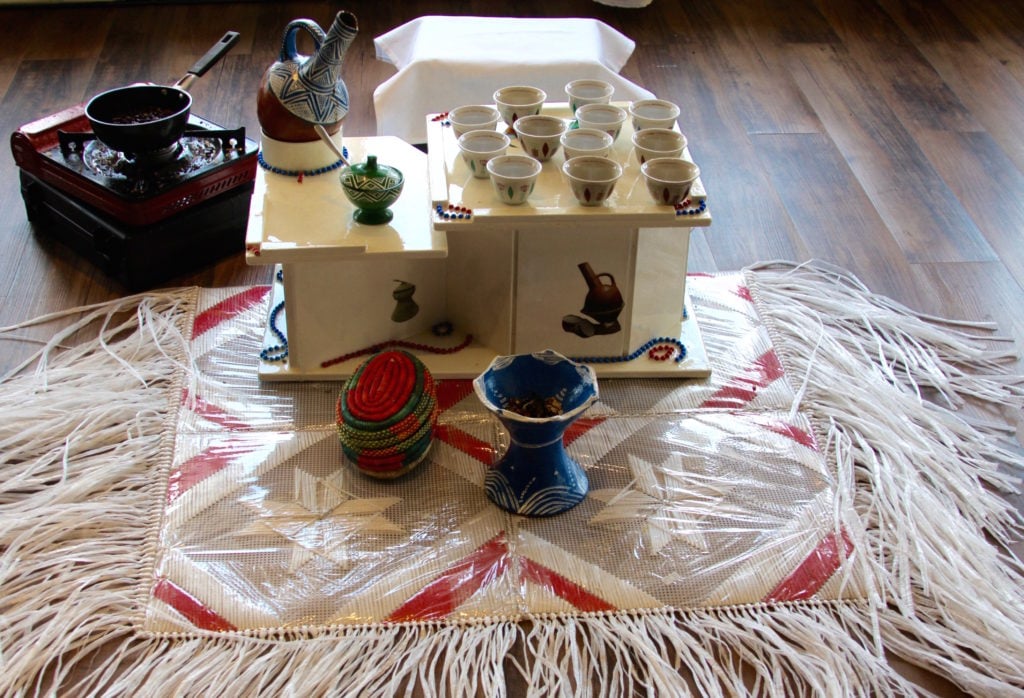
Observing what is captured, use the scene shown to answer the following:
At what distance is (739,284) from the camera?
5.71 ft

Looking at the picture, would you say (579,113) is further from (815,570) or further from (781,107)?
(781,107)

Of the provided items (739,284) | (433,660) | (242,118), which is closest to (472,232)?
(739,284)

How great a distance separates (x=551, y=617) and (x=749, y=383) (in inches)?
20.2

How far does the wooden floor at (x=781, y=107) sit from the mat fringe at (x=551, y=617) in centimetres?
23

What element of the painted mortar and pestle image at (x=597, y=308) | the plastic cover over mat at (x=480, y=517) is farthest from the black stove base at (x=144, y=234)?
the painted mortar and pestle image at (x=597, y=308)

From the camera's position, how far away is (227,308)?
166 centimetres

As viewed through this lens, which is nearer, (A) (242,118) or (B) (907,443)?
(B) (907,443)

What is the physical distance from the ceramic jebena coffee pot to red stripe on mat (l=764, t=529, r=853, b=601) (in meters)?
0.88

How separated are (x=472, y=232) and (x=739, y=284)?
1.61 feet

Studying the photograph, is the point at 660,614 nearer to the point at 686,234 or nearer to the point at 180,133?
the point at 686,234

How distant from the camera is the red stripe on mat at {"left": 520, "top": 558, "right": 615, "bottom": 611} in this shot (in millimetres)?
1211

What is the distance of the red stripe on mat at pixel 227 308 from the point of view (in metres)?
1.62

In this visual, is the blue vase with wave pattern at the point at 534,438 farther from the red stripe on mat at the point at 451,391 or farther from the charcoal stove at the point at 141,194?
the charcoal stove at the point at 141,194

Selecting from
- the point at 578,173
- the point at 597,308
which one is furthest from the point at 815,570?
the point at 578,173
